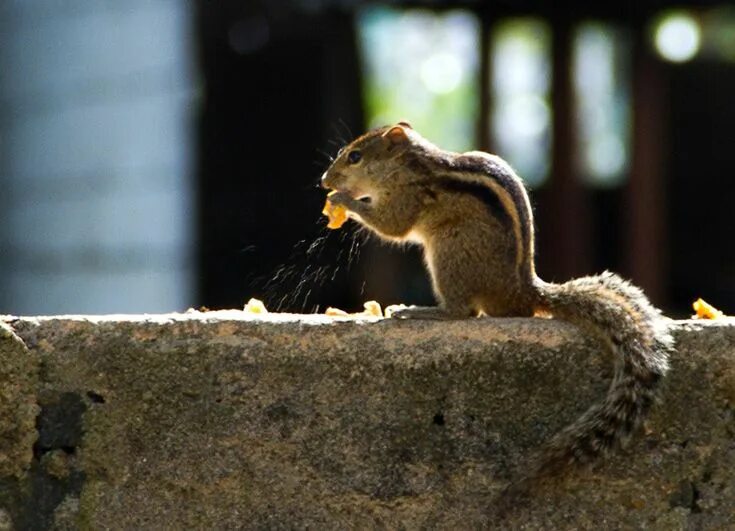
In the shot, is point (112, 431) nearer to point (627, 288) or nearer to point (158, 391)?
point (158, 391)

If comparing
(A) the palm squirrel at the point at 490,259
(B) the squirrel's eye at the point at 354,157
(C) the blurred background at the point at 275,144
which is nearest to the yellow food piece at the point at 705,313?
(A) the palm squirrel at the point at 490,259

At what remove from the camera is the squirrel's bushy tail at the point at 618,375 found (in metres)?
3.65

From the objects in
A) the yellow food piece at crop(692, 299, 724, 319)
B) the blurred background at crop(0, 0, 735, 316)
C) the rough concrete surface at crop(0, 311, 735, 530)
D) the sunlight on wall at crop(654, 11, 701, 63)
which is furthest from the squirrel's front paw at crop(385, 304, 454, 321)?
the sunlight on wall at crop(654, 11, 701, 63)

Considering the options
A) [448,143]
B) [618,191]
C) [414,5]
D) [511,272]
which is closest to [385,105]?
[448,143]

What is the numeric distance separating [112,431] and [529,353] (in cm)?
99

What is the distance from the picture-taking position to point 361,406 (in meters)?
3.75

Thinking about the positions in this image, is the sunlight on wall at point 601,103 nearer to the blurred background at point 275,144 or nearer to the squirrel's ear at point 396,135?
the blurred background at point 275,144

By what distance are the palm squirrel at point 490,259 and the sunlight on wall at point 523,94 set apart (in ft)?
14.6

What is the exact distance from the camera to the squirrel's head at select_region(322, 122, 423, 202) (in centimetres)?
504

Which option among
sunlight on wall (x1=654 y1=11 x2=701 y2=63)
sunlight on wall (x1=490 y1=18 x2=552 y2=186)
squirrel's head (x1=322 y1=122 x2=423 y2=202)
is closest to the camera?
squirrel's head (x1=322 y1=122 x2=423 y2=202)

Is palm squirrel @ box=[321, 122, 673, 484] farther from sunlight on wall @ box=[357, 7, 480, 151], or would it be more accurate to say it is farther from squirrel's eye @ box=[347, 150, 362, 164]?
sunlight on wall @ box=[357, 7, 480, 151]

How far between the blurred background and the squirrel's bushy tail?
4.82 meters

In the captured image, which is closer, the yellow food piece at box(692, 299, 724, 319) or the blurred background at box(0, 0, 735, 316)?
the yellow food piece at box(692, 299, 724, 319)

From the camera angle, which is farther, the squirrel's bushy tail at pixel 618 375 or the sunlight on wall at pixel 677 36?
the sunlight on wall at pixel 677 36
